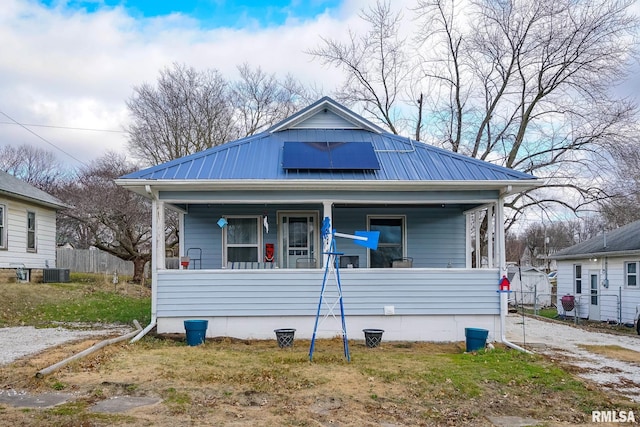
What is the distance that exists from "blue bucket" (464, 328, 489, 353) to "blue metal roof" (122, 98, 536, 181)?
9.41 feet

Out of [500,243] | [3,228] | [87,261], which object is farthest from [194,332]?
[87,261]

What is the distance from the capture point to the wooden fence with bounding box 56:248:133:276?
30.1 meters

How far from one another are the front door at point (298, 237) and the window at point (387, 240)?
132cm

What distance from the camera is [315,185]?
10.4 m

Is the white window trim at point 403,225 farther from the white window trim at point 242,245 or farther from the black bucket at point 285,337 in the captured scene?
the black bucket at point 285,337

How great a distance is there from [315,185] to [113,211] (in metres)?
15.1

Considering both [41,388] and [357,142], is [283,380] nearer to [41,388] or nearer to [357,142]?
[41,388]

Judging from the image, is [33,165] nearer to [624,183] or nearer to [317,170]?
[317,170]

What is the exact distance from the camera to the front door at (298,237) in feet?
41.0

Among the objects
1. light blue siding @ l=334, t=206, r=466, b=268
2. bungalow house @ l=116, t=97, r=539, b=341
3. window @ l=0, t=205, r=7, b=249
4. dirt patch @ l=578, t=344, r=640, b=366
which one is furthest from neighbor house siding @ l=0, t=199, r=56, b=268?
dirt patch @ l=578, t=344, r=640, b=366

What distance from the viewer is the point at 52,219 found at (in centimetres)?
2261

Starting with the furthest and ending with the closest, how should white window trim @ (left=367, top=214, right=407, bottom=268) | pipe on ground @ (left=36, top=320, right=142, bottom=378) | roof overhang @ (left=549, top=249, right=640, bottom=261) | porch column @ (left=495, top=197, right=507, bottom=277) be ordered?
roof overhang @ (left=549, top=249, right=640, bottom=261) < white window trim @ (left=367, top=214, right=407, bottom=268) < porch column @ (left=495, top=197, right=507, bottom=277) < pipe on ground @ (left=36, top=320, right=142, bottom=378)

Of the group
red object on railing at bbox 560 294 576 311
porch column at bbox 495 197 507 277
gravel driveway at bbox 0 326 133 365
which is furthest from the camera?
red object on railing at bbox 560 294 576 311

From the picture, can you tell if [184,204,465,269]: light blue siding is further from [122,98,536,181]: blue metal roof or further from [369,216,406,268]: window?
[122,98,536,181]: blue metal roof
